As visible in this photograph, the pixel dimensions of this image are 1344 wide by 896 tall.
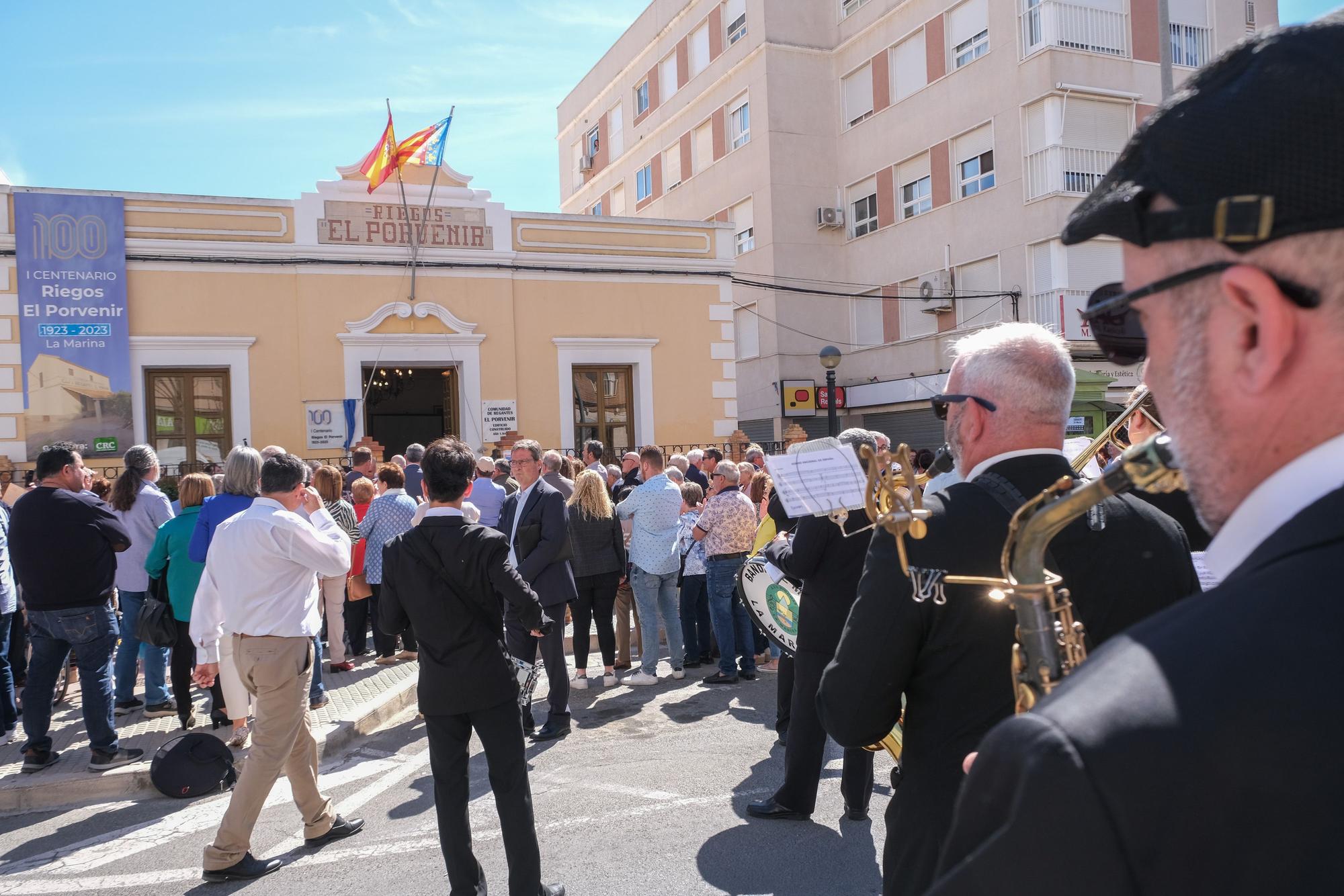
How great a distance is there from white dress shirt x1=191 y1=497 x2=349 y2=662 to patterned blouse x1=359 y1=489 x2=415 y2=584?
448 centimetres

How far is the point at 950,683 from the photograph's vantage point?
2156 mm

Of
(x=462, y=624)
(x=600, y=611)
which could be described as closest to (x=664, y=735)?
(x=600, y=611)

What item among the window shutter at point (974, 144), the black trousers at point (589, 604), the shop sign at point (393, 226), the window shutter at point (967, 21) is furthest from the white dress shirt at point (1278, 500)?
the window shutter at point (967, 21)

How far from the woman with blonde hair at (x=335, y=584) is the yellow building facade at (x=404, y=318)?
5.84 meters

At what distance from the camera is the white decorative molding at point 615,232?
1625cm

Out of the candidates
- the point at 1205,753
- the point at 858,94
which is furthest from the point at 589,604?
the point at 858,94

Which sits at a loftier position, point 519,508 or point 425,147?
point 425,147

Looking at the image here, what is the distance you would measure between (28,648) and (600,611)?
5.45 metres

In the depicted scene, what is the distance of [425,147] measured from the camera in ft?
48.9

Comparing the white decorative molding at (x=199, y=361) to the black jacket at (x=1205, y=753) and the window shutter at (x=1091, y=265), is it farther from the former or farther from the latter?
the window shutter at (x=1091, y=265)

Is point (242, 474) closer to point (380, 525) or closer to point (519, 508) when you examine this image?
point (519, 508)

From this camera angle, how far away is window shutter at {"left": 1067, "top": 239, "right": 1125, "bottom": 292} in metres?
19.9

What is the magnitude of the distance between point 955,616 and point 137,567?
7.34 metres

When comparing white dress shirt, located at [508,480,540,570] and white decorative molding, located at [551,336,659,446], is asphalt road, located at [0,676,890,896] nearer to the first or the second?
white dress shirt, located at [508,480,540,570]
